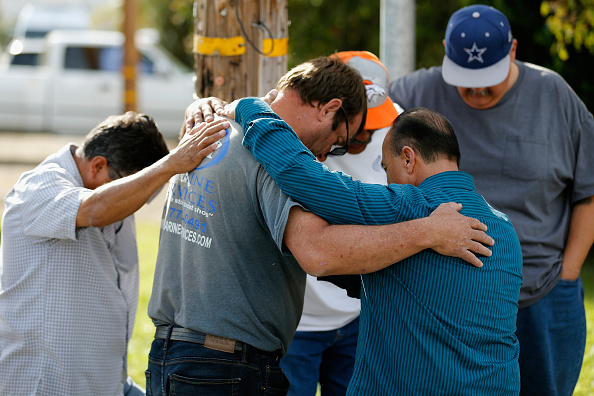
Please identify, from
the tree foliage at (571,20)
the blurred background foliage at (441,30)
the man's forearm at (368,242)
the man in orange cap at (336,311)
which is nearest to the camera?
the man's forearm at (368,242)

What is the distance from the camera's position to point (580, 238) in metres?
3.66

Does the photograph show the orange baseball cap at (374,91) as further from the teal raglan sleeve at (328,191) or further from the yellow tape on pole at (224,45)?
the teal raglan sleeve at (328,191)

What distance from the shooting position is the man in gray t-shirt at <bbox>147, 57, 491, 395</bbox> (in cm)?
240

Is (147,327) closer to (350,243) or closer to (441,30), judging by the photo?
(350,243)

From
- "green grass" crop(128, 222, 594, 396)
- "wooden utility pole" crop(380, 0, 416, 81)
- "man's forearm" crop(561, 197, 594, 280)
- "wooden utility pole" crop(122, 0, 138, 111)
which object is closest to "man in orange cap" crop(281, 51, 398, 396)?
"man's forearm" crop(561, 197, 594, 280)

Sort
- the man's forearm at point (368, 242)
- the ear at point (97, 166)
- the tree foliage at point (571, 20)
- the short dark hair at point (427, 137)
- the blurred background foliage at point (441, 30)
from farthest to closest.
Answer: the blurred background foliage at point (441, 30), the tree foliage at point (571, 20), the ear at point (97, 166), the short dark hair at point (427, 137), the man's forearm at point (368, 242)

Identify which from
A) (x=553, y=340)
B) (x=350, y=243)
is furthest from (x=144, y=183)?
(x=553, y=340)

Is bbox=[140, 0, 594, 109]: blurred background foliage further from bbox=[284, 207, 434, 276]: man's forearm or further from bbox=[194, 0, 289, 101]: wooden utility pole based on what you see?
bbox=[284, 207, 434, 276]: man's forearm

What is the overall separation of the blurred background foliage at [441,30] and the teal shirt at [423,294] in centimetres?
320

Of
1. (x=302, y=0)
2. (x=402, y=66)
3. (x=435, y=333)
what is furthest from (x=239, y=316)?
(x=302, y=0)

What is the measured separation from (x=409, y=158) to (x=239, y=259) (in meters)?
0.67

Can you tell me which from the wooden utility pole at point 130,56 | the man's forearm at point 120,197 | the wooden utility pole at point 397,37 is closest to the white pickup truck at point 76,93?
the wooden utility pole at point 130,56

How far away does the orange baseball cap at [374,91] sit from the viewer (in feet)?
10.3

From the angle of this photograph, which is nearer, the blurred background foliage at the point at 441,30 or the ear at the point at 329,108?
the ear at the point at 329,108
